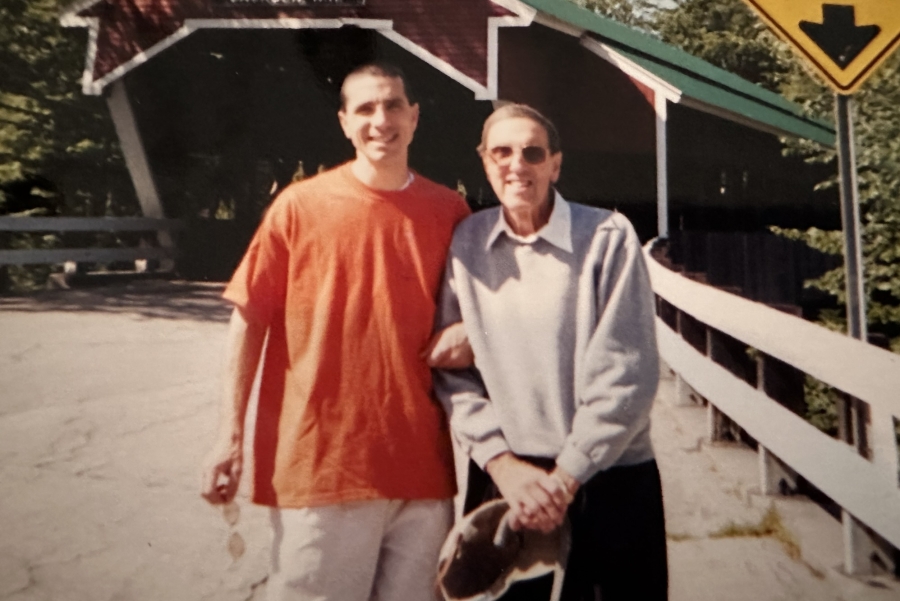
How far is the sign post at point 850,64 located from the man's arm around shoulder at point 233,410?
1.64 m

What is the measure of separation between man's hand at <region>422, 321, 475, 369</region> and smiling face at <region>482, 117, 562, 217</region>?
0.89 feet

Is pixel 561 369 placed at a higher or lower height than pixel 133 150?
lower

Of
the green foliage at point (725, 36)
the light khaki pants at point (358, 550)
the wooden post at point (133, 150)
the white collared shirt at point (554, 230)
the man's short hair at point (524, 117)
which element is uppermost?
the green foliage at point (725, 36)

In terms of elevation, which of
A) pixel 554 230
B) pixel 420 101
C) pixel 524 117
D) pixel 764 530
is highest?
pixel 420 101

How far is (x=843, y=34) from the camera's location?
98.7 inches

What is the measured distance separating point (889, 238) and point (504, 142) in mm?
2018

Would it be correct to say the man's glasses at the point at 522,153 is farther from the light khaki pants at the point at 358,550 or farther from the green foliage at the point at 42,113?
the green foliage at the point at 42,113

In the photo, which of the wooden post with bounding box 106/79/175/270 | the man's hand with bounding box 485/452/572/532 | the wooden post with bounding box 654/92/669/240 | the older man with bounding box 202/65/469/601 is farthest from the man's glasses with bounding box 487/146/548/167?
the wooden post with bounding box 106/79/175/270

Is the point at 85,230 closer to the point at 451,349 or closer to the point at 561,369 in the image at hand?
the point at 451,349

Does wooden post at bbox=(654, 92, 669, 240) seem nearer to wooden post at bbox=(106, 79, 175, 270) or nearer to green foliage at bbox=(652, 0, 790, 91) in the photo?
green foliage at bbox=(652, 0, 790, 91)

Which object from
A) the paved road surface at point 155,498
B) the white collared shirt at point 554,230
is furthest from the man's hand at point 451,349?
the paved road surface at point 155,498

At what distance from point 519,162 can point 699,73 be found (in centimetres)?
249

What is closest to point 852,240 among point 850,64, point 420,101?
point 850,64

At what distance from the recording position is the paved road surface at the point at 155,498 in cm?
248
